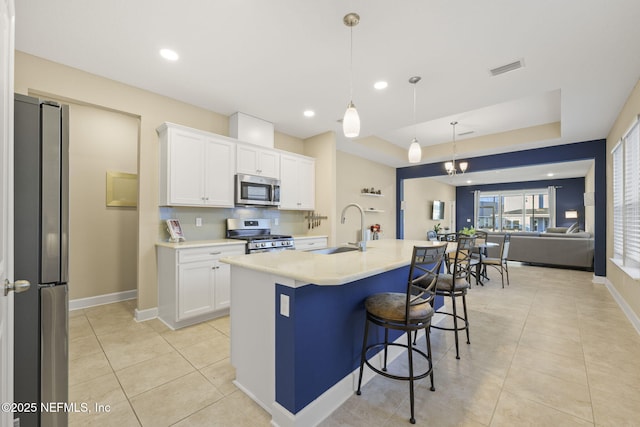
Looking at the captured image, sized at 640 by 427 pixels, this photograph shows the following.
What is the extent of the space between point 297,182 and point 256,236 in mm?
1265

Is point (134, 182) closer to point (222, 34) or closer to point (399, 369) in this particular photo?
point (222, 34)

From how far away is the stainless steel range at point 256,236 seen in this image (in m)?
3.55

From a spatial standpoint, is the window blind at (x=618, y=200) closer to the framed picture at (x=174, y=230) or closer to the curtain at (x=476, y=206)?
the framed picture at (x=174, y=230)

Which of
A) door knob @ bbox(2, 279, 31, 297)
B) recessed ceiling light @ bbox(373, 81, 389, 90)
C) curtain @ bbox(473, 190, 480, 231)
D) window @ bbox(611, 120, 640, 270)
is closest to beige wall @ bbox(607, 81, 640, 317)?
window @ bbox(611, 120, 640, 270)

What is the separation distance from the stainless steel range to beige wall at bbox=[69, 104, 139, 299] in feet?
5.10

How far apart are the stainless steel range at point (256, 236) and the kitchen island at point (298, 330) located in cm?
159

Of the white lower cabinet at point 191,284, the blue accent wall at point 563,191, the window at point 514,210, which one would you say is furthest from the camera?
the window at point 514,210

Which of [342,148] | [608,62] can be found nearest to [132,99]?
[342,148]

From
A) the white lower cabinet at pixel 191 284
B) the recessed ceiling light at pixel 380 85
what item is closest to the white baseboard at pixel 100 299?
the white lower cabinet at pixel 191 284

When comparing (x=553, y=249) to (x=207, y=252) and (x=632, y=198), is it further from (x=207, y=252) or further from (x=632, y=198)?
(x=207, y=252)

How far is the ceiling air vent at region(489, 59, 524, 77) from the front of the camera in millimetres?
2632

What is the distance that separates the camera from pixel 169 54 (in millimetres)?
2531

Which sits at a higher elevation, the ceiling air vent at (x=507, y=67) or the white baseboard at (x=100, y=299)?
the ceiling air vent at (x=507, y=67)

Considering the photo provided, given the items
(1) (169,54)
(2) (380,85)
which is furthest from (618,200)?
(1) (169,54)
